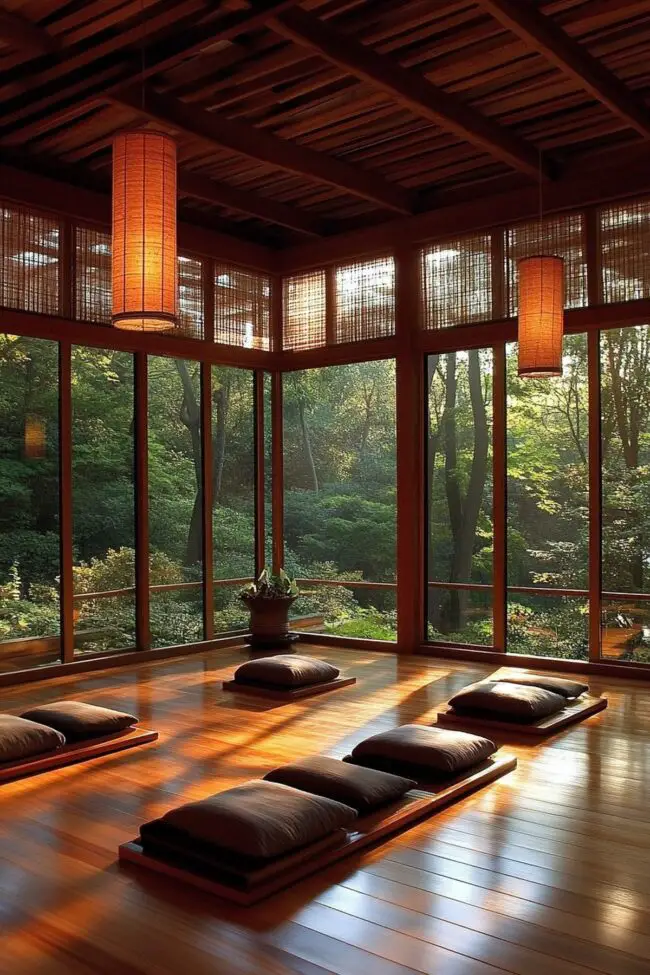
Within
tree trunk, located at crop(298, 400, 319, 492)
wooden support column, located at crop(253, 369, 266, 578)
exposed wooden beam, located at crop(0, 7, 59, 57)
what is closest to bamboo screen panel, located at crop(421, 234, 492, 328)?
wooden support column, located at crop(253, 369, 266, 578)

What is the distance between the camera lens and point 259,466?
312 inches

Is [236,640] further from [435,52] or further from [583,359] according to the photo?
[435,52]

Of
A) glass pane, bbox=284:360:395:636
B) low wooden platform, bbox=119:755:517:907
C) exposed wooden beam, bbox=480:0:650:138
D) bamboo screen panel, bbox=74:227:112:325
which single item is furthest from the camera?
glass pane, bbox=284:360:395:636

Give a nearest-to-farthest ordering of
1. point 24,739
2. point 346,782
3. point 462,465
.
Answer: point 346,782 < point 24,739 < point 462,465

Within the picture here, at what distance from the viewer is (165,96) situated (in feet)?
16.8

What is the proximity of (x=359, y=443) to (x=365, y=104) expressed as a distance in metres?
5.32

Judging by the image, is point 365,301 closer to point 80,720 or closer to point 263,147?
point 263,147

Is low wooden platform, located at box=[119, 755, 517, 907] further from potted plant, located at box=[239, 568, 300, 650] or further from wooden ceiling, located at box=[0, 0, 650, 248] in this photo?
potted plant, located at box=[239, 568, 300, 650]

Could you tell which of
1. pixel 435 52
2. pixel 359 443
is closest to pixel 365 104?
pixel 435 52

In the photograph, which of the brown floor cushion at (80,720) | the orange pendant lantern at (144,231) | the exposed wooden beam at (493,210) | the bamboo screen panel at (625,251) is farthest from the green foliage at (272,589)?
the orange pendant lantern at (144,231)

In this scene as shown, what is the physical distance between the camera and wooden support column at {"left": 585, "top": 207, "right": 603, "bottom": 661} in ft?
20.2

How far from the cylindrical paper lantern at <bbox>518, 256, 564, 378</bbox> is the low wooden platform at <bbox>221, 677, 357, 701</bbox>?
7.51ft

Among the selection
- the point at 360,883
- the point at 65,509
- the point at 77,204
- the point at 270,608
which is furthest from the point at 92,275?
the point at 360,883

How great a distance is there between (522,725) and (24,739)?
7.96ft
